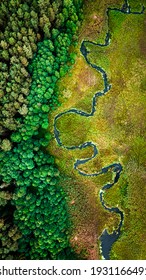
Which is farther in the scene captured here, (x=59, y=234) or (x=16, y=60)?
(x=59, y=234)

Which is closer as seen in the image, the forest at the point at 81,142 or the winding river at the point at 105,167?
the forest at the point at 81,142

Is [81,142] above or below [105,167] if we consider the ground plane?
above

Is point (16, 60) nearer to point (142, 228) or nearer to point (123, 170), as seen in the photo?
point (123, 170)

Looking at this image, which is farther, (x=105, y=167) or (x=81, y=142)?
(x=105, y=167)

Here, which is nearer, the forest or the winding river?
the forest
